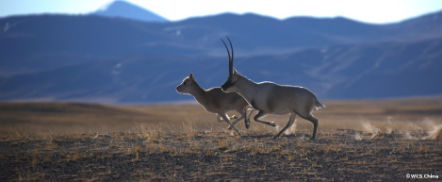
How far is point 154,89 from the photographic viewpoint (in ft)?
564

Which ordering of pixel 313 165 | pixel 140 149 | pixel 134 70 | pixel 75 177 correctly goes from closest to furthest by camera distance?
pixel 75 177
pixel 313 165
pixel 140 149
pixel 134 70

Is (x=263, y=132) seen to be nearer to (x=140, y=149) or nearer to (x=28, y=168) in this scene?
(x=140, y=149)

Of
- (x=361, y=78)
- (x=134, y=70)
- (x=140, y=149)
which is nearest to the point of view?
(x=140, y=149)

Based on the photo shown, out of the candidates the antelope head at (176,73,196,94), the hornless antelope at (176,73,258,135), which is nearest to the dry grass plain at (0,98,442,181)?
the hornless antelope at (176,73,258,135)

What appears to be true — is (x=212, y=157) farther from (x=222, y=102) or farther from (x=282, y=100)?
(x=222, y=102)

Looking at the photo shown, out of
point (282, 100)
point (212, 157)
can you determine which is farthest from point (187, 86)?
point (212, 157)

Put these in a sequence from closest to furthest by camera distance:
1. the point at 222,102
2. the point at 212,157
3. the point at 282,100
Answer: the point at 212,157
the point at 282,100
the point at 222,102

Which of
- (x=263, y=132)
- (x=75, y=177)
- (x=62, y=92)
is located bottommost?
(x=75, y=177)

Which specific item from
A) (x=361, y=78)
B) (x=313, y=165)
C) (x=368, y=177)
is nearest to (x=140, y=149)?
(x=313, y=165)

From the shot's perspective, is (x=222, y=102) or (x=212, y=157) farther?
(x=222, y=102)

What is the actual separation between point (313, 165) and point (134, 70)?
7228 inches

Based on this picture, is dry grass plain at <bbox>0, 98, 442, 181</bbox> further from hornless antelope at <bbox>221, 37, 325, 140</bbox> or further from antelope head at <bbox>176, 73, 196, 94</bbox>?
antelope head at <bbox>176, 73, 196, 94</bbox>

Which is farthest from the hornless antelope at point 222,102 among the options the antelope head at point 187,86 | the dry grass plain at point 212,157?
the dry grass plain at point 212,157

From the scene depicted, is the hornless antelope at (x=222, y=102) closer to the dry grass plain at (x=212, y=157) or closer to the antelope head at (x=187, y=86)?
the antelope head at (x=187, y=86)
